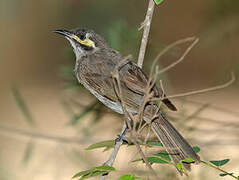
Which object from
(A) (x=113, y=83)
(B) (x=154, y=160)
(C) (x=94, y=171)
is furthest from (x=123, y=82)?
(C) (x=94, y=171)

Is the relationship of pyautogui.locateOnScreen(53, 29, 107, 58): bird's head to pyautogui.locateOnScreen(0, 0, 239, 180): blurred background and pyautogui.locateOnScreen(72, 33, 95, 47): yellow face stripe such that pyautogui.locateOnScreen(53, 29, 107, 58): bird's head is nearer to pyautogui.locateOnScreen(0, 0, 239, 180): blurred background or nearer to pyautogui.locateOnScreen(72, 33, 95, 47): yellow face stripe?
pyautogui.locateOnScreen(72, 33, 95, 47): yellow face stripe

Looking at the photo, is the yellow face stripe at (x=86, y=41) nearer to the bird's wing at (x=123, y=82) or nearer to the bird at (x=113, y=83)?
the bird at (x=113, y=83)

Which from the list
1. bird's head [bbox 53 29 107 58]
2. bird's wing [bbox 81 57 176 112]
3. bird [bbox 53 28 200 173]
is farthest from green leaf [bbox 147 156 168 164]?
bird's head [bbox 53 29 107 58]

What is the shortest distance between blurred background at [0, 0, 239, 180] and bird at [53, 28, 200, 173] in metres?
0.43

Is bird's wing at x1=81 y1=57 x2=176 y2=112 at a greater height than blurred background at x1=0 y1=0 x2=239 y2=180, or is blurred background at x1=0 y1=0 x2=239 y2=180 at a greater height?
blurred background at x1=0 y1=0 x2=239 y2=180

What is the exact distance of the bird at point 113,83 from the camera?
358 centimetres

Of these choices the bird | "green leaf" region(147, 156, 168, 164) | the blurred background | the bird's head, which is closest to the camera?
"green leaf" region(147, 156, 168, 164)

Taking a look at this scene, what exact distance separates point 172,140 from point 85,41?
4.55 feet

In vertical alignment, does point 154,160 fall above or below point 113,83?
below

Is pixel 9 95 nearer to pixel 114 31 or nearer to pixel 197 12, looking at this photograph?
pixel 197 12

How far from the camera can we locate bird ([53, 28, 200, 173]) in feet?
11.8

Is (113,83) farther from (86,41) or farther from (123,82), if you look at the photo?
(86,41)

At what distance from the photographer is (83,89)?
5.13m

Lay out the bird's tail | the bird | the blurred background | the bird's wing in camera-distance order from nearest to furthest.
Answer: the bird's tail < the bird < the bird's wing < the blurred background
